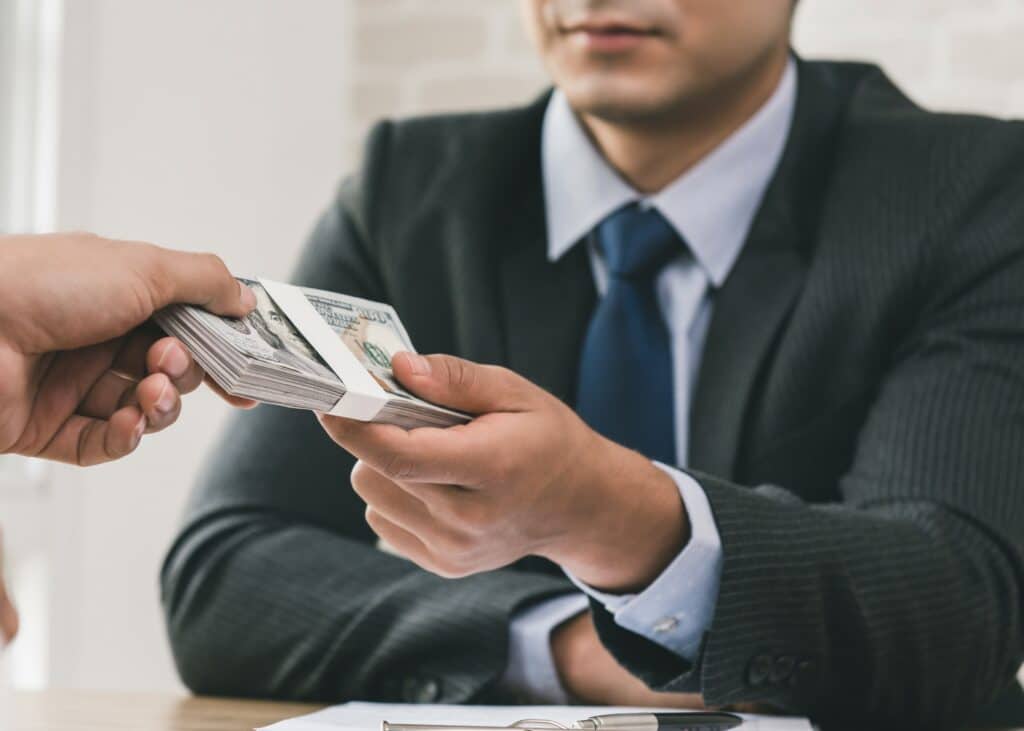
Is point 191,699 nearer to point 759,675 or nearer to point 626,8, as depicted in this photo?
point 759,675

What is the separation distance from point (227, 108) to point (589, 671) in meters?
1.71

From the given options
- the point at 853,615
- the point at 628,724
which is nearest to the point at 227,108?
the point at 853,615

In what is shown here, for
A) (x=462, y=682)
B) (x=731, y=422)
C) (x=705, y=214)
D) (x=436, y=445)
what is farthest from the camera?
(x=705, y=214)

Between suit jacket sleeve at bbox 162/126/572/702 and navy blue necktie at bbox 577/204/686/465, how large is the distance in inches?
7.6

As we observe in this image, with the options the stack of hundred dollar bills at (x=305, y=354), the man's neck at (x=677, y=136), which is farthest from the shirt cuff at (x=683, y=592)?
the man's neck at (x=677, y=136)

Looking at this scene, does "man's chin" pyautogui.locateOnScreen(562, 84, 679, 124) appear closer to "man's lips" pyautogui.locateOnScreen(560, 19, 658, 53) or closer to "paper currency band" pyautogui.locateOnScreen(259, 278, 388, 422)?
"man's lips" pyautogui.locateOnScreen(560, 19, 658, 53)

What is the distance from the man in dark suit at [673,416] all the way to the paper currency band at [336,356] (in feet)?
0.26

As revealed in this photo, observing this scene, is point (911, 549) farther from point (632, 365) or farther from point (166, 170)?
point (166, 170)

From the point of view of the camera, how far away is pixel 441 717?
0.97m

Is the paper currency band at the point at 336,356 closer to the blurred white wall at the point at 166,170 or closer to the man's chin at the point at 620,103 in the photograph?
the man's chin at the point at 620,103

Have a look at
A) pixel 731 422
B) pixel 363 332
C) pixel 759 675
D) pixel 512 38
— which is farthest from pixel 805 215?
pixel 512 38

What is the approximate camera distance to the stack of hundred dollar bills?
73 centimetres

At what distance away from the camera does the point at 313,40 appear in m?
2.68

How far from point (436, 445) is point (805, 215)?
77 centimetres
